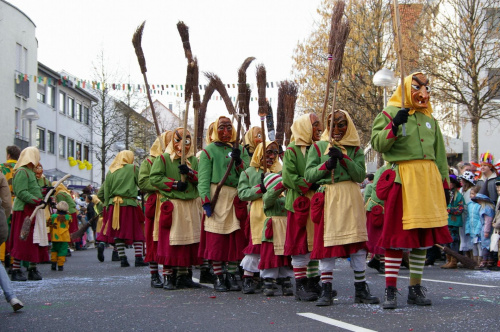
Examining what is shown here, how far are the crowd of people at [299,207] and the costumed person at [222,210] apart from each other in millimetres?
15

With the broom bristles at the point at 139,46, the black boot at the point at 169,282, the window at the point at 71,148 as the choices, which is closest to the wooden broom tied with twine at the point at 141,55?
the broom bristles at the point at 139,46

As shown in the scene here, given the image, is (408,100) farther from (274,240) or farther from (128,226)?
(128,226)

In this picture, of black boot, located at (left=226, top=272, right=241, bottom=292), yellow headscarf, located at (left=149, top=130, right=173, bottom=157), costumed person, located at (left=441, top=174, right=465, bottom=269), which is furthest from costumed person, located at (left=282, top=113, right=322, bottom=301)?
costumed person, located at (left=441, top=174, right=465, bottom=269)

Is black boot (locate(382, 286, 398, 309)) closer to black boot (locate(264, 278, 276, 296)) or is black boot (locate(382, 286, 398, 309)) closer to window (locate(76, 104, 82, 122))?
black boot (locate(264, 278, 276, 296))

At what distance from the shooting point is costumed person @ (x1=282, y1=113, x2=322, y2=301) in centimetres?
828

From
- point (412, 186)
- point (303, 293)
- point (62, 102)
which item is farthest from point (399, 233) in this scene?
point (62, 102)

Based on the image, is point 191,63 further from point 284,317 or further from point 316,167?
point 284,317

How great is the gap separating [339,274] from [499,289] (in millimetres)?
3629

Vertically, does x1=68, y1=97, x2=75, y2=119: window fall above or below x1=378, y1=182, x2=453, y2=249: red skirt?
above

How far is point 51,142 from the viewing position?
5256cm

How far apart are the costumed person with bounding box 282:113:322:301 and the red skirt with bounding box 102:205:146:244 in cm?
708

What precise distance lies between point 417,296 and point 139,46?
575cm

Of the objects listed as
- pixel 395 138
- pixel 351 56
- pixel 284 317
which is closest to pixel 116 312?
pixel 284 317

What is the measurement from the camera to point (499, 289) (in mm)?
8914
